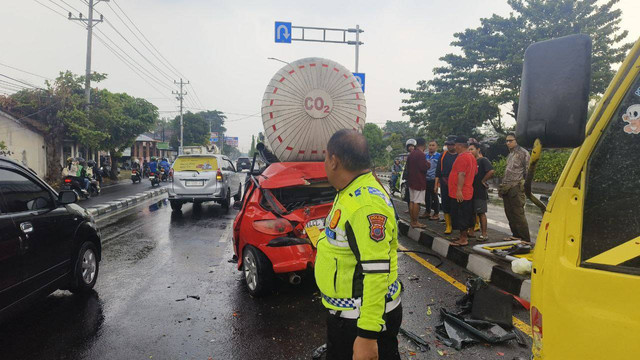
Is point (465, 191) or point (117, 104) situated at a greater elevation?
point (117, 104)

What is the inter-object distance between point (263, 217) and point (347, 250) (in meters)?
2.58

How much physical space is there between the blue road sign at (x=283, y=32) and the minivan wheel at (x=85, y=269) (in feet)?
38.9

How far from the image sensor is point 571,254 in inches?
60.0

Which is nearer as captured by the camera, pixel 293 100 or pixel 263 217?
pixel 263 217

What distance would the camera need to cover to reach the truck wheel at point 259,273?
13.4 ft

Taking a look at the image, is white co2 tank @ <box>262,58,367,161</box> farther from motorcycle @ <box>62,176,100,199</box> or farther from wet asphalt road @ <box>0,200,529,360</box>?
motorcycle @ <box>62,176,100,199</box>

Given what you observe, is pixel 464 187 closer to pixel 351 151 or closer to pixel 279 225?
pixel 279 225

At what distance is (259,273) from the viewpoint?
407 cm

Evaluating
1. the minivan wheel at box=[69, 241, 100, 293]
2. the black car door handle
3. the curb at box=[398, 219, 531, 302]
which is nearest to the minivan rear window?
the minivan wheel at box=[69, 241, 100, 293]

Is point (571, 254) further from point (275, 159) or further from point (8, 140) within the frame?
point (8, 140)

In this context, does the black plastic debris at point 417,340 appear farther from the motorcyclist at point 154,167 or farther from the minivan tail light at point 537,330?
the motorcyclist at point 154,167

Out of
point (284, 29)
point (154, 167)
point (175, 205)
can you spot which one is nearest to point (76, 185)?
point (175, 205)

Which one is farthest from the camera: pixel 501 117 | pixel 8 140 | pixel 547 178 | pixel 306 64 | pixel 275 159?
pixel 501 117

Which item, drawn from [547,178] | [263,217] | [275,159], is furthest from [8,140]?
Answer: [547,178]
